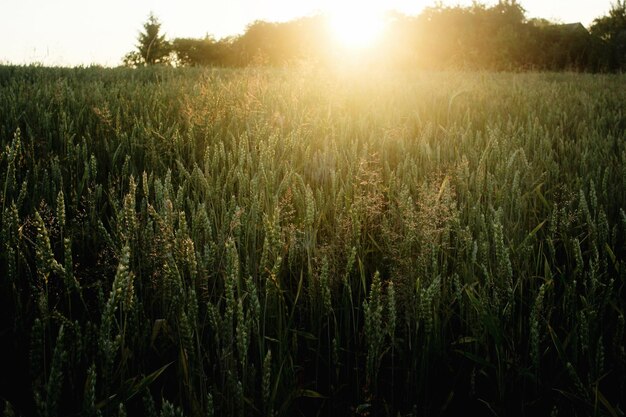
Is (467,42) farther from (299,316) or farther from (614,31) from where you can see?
(299,316)

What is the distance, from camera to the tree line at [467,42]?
1916 centimetres

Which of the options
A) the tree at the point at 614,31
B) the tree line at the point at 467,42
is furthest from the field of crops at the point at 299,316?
the tree at the point at 614,31

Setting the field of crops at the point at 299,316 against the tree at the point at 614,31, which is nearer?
the field of crops at the point at 299,316

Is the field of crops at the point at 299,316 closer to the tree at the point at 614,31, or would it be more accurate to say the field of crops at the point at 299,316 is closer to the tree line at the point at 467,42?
the tree line at the point at 467,42

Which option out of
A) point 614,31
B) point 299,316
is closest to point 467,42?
point 614,31

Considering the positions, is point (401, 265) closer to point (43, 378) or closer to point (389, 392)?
point (389, 392)

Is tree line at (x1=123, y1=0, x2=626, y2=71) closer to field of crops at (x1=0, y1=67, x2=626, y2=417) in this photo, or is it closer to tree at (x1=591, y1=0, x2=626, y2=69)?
tree at (x1=591, y1=0, x2=626, y2=69)

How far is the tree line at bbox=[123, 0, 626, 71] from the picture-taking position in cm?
1916

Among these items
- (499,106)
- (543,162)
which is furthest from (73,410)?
(499,106)

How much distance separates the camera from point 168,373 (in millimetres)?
1020

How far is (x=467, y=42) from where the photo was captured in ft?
72.6

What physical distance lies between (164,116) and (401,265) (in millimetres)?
2356

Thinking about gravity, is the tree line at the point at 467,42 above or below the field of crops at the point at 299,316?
above

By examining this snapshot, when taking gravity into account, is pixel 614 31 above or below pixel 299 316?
above
